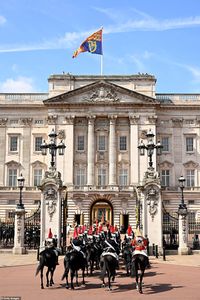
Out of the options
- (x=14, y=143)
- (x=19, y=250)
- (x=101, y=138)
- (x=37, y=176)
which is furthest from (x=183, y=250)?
(x=14, y=143)

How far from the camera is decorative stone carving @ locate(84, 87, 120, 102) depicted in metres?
56.4

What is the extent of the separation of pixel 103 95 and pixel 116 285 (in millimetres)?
42884

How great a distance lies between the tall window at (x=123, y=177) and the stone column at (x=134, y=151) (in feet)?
3.61

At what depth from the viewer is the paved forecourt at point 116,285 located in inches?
531

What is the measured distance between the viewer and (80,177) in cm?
5591

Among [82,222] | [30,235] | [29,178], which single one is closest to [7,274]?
[30,235]

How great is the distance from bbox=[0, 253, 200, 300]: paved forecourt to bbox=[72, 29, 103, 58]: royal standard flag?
35864 mm

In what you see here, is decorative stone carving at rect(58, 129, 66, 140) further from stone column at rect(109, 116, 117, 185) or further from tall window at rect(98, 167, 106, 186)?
tall window at rect(98, 167, 106, 186)

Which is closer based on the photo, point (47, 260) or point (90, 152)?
point (47, 260)

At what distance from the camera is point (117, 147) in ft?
186

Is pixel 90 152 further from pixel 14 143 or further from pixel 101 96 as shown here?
pixel 14 143

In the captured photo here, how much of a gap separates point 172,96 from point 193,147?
8154mm

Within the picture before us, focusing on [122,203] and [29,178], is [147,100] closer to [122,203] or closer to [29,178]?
[122,203]

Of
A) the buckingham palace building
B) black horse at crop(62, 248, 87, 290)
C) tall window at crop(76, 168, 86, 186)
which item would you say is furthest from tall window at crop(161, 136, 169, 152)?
black horse at crop(62, 248, 87, 290)
